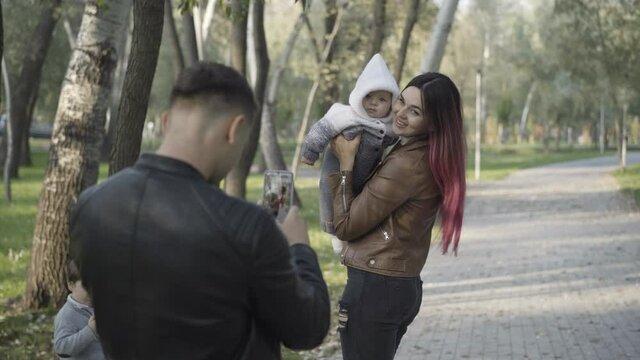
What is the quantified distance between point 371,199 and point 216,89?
1.66 m

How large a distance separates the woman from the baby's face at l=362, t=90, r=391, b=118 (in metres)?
0.13

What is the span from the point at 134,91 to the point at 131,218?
558cm

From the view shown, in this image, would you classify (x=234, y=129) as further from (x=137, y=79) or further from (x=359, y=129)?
(x=137, y=79)

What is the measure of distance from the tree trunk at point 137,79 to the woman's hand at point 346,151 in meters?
3.80

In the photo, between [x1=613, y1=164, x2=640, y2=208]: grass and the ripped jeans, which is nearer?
the ripped jeans

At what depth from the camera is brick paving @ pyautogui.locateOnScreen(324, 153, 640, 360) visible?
369 inches

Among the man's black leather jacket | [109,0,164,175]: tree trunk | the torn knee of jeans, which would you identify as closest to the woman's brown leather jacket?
the torn knee of jeans

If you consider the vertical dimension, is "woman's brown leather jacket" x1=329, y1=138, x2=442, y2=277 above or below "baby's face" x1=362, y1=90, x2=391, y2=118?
below

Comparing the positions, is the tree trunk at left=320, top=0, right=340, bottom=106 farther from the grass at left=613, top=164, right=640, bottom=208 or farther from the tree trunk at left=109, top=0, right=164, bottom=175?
the tree trunk at left=109, top=0, right=164, bottom=175

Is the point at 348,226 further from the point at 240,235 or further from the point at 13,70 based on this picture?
the point at 13,70

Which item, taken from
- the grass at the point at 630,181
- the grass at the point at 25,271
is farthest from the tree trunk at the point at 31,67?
the grass at the point at 630,181

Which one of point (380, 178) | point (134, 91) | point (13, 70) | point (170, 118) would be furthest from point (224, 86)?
point (13, 70)

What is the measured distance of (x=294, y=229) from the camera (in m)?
2.97

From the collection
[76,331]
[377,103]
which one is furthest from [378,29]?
[76,331]
